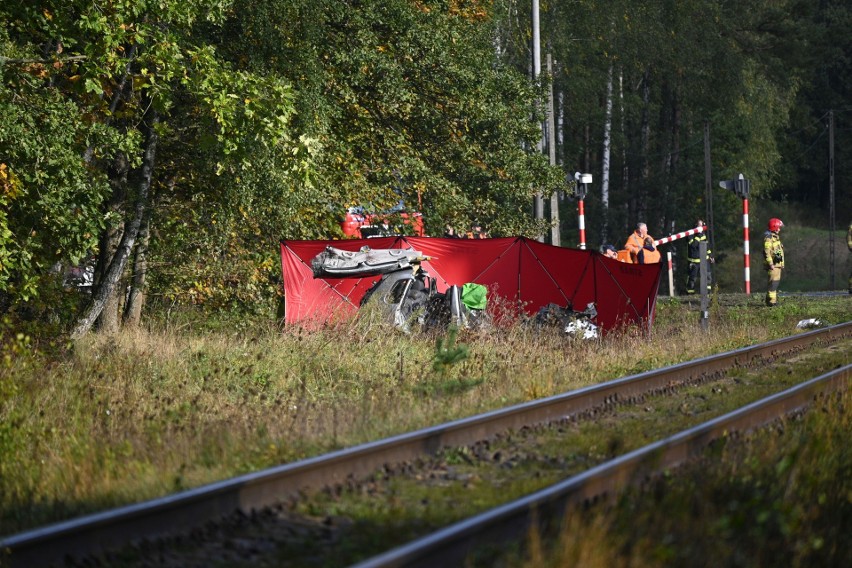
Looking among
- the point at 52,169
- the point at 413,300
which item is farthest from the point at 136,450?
the point at 413,300

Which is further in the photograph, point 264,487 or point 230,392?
point 230,392

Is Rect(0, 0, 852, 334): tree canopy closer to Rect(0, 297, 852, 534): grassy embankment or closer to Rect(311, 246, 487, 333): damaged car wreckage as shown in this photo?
Rect(311, 246, 487, 333): damaged car wreckage

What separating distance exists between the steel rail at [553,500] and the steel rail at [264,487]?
4.15 feet

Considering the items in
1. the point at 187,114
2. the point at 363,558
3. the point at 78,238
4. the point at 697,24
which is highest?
the point at 697,24

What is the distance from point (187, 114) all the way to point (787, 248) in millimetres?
35800

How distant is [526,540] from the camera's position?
5168 mm

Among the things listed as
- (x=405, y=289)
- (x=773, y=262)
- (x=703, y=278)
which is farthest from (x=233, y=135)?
(x=773, y=262)

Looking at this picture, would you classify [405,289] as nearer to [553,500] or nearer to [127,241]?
[127,241]

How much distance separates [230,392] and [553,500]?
5448 millimetres

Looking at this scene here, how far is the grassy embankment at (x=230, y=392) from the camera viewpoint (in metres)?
7.07

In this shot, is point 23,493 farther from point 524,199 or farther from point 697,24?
point 697,24

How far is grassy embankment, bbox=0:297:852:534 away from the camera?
707 cm

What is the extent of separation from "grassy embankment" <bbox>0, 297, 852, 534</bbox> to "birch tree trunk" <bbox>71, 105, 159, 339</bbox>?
81 centimetres

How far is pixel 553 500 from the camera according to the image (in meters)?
5.59
